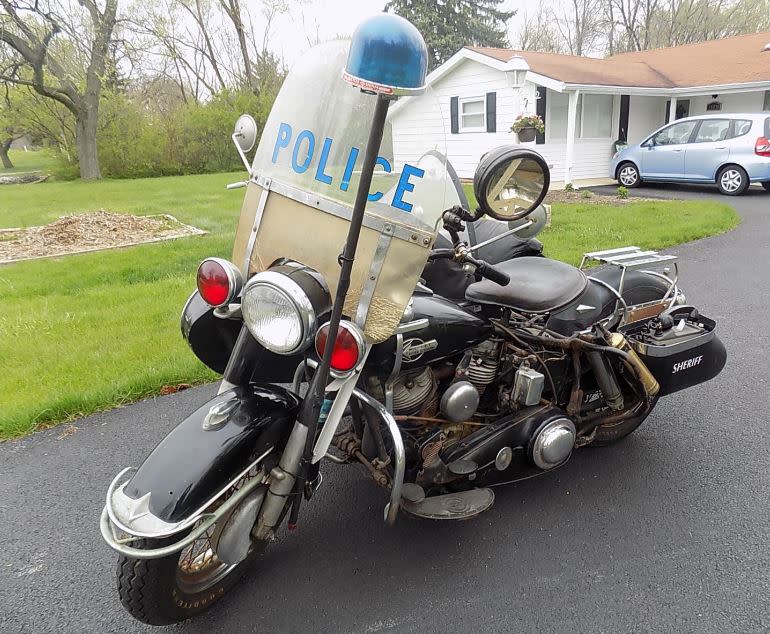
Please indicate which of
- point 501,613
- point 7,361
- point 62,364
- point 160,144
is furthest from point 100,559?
point 160,144

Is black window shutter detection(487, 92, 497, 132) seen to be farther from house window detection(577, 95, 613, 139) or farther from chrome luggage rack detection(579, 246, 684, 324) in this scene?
chrome luggage rack detection(579, 246, 684, 324)

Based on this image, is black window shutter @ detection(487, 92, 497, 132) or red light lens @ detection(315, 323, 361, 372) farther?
black window shutter @ detection(487, 92, 497, 132)

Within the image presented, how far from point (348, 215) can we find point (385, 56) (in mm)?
615

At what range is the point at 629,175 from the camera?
13.7 m

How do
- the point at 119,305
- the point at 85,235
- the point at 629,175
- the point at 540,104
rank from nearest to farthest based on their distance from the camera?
the point at 119,305 < the point at 85,235 < the point at 629,175 < the point at 540,104

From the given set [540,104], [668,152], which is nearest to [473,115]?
[540,104]

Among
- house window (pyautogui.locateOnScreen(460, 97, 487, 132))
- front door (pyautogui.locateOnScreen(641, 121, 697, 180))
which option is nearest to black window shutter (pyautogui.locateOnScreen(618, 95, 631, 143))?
front door (pyautogui.locateOnScreen(641, 121, 697, 180))

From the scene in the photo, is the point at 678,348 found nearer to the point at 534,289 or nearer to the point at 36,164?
the point at 534,289

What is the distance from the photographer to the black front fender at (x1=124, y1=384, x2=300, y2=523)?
1.76m

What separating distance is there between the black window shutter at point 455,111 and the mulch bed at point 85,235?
8930 millimetres

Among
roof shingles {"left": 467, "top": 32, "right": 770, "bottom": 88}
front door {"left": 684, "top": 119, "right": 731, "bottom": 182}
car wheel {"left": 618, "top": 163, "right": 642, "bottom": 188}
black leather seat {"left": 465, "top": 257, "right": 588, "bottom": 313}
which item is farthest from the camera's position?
roof shingles {"left": 467, "top": 32, "right": 770, "bottom": 88}

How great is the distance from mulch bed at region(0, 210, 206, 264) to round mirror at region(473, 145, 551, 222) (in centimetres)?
770

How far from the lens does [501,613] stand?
6.86 feet

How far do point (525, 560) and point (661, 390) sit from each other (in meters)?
1.17
